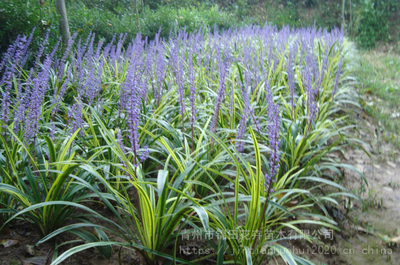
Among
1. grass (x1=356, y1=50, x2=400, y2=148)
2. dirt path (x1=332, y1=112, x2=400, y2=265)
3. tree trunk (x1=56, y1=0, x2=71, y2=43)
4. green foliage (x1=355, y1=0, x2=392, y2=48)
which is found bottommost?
dirt path (x1=332, y1=112, x2=400, y2=265)

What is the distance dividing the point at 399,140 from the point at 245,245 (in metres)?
3.07

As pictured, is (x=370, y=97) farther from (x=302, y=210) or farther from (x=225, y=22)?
(x=225, y=22)

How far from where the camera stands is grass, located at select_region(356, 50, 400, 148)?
405 centimetres

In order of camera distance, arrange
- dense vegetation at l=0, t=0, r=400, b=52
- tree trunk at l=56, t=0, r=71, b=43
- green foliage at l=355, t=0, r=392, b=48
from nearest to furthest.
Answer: dense vegetation at l=0, t=0, r=400, b=52 → tree trunk at l=56, t=0, r=71, b=43 → green foliage at l=355, t=0, r=392, b=48

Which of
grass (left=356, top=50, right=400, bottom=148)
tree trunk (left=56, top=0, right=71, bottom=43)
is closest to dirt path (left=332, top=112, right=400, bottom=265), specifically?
grass (left=356, top=50, right=400, bottom=148)

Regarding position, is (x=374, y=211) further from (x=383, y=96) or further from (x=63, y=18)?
(x=63, y=18)

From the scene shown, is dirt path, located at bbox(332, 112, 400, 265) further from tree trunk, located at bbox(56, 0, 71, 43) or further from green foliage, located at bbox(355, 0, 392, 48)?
green foliage, located at bbox(355, 0, 392, 48)

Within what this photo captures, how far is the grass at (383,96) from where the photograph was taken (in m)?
4.05

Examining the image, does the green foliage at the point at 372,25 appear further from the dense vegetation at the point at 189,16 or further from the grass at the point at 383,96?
the grass at the point at 383,96

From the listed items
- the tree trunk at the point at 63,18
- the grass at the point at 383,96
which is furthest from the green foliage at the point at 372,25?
the tree trunk at the point at 63,18

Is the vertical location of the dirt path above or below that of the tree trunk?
below

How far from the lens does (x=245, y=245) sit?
5.51 feet

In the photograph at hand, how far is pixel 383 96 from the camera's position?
5.32 meters

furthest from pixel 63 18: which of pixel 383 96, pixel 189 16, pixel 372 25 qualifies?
pixel 372 25
